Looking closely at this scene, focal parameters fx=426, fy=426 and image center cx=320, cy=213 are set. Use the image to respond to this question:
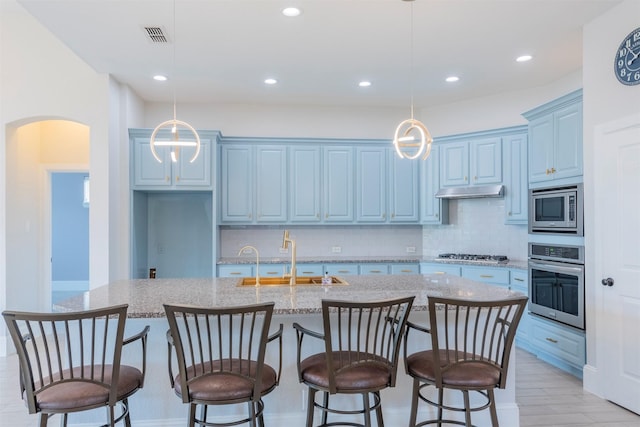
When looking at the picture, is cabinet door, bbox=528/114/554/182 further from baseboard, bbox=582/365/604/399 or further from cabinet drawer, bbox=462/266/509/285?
baseboard, bbox=582/365/604/399

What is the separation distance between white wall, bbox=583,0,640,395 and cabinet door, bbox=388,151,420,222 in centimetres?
236

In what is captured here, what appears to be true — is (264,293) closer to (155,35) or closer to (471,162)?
(155,35)

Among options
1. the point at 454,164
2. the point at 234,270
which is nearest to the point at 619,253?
the point at 454,164

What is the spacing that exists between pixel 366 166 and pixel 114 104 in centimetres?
305

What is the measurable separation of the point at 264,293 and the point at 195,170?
2.82 metres

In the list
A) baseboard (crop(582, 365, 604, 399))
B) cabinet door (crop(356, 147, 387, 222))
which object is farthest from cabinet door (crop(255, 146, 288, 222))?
baseboard (crop(582, 365, 604, 399))

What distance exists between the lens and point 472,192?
512 cm

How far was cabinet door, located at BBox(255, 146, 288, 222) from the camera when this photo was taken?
213 inches

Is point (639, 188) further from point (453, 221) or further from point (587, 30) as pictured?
point (453, 221)

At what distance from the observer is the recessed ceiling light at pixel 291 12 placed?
3.18 metres

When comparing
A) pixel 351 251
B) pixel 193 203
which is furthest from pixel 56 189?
pixel 351 251

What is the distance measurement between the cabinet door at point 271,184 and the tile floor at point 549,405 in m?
2.99

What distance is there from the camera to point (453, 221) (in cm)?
567

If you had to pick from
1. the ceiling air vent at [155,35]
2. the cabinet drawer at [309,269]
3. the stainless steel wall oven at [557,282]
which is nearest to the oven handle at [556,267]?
the stainless steel wall oven at [557,282]
